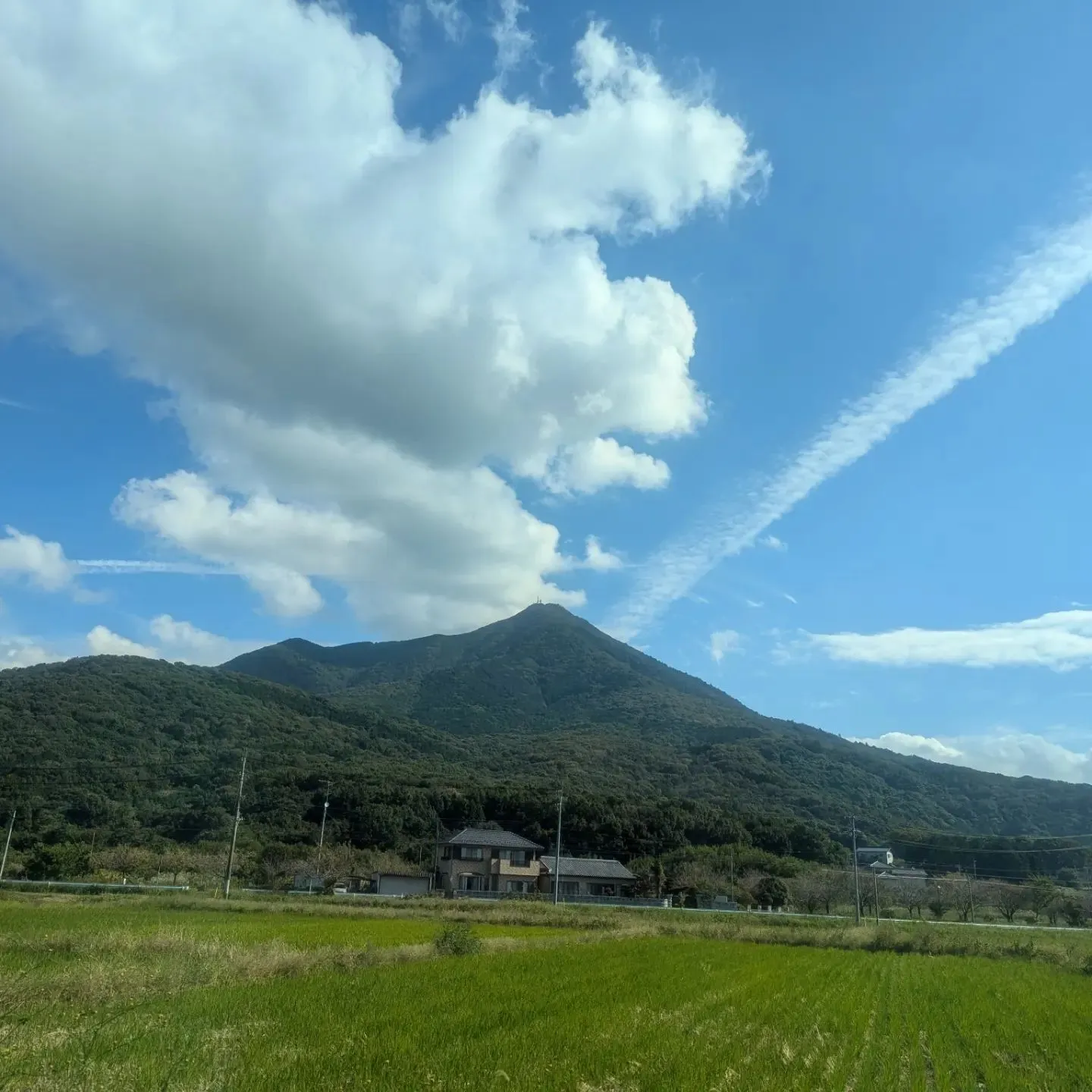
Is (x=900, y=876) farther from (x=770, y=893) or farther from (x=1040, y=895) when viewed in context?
(x=770, y=893)

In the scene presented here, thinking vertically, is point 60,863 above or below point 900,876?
below

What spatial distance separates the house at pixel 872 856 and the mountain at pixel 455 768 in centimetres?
1278

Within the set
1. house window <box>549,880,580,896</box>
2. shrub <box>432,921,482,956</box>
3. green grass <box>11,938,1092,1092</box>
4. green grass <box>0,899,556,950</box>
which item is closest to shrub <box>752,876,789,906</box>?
house window <box>549,880,580,896</box>

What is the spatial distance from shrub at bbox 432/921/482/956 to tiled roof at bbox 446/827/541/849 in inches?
1599

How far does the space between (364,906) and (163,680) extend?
238 ft

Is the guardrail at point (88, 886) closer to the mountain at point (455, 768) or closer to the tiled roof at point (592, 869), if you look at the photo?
the mountain at point (455, 768)

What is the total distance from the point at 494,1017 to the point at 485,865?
2063 inches

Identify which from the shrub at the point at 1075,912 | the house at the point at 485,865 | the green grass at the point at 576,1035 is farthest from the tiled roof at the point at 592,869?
the green grass at the point at 576,1035

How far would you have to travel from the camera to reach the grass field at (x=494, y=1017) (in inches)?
336

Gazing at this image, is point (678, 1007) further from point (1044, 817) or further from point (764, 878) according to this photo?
point (1044, 817)

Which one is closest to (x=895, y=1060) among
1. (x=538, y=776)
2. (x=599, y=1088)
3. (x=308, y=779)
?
(x=599, y=1088)

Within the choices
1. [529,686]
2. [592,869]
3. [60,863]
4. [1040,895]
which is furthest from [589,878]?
[529,686]

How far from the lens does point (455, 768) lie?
9962 cm

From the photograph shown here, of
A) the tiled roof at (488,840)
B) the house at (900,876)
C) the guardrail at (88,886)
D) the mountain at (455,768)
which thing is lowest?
the guardrail at (88,886)
